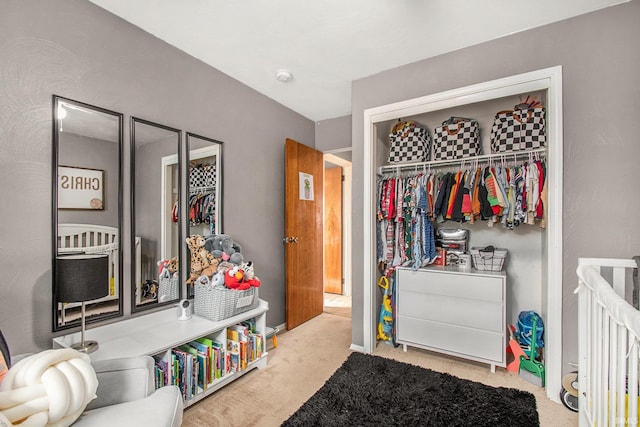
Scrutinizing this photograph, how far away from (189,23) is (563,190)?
273 centimetres

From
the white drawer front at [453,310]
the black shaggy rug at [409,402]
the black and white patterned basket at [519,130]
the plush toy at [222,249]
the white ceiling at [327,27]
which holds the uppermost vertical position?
the white ceiling at [327,27]

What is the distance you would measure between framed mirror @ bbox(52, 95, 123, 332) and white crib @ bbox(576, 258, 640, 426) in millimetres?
2146

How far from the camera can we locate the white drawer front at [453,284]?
2.33m

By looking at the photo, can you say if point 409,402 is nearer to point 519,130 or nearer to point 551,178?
point 551,178

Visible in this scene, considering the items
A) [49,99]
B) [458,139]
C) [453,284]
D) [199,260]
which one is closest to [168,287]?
[199,260]

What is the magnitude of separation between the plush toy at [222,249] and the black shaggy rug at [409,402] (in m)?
1.13

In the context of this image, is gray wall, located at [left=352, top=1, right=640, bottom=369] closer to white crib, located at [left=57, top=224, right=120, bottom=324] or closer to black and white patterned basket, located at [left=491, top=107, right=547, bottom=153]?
black and white patterned basket, located at [left=491, top=107, right=547, bottom=153]

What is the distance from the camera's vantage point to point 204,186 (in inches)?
96.5

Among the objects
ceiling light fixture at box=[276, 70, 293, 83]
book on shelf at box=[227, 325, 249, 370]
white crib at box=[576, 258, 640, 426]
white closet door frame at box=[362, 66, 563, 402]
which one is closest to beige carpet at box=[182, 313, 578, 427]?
book on shelf at box=[227, 325, 249, 370]

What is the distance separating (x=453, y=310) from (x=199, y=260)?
6.81 feet

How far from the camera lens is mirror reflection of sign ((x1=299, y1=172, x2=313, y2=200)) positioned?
11.1 ft

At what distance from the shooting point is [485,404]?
1909 mm

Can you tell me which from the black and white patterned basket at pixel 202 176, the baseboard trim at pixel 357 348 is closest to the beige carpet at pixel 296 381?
the baseboard trim at pixel 357 348

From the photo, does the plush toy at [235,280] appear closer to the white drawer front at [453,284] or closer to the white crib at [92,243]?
the white crib at [92,243]
